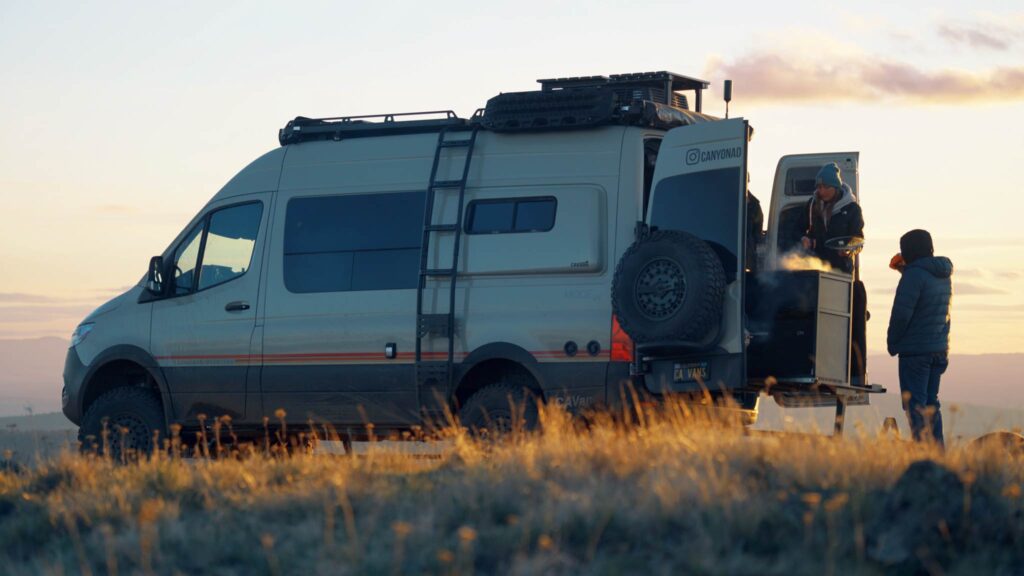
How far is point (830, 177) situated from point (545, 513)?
4.93 meters

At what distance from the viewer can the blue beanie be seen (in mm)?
10727

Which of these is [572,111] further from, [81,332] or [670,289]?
[81,332]

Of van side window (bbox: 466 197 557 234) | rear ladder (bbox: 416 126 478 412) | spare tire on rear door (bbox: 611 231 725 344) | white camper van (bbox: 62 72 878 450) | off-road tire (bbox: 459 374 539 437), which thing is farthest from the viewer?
rear ladder (bbox: 416 126 478 412)

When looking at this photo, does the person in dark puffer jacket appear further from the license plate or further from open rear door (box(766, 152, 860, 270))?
the license plate

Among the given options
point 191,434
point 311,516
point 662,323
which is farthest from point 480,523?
point 191,434

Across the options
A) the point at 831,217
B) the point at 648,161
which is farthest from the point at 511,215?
the point at 831,217

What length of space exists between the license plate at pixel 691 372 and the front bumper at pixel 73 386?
5703 millimetres

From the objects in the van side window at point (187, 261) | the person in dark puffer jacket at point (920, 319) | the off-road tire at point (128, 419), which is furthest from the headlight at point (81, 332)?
the person in dark puffer jacket at point (920, 319)

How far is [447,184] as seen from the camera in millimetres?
11656

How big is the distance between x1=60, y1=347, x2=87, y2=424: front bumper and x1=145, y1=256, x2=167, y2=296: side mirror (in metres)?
0.98

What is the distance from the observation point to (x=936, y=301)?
1133 cm

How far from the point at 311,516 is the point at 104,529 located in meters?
1.02

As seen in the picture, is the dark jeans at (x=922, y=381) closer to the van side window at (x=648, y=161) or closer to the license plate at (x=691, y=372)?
the license plate at (x=691, y=372)

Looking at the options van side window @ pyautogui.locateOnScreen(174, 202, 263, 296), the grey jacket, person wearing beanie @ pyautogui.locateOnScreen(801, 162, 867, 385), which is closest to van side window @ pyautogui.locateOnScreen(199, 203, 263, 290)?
van side window @ pyautogui.locateOnScreen(174, 202, 263, 296)
